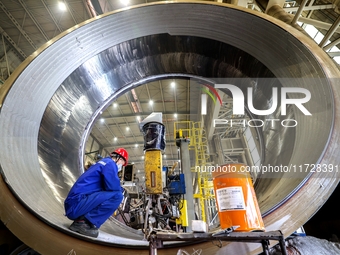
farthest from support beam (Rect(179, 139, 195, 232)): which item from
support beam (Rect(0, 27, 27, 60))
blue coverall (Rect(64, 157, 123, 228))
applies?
support beam (Rect(0, 27, 27, 60))

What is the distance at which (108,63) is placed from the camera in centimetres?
198

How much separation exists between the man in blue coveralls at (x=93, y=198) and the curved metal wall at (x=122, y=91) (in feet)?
0.27

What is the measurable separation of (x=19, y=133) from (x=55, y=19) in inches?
236

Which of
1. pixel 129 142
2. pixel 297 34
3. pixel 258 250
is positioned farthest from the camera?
pixel 129 142

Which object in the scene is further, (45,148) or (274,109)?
(274,109)

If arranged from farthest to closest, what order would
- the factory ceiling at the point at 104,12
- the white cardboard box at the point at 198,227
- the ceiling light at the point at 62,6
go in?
the ceiling light at the point at 62,6, the factory ceiling at the point at 104,12, the white cardboard box at the point at 198,227

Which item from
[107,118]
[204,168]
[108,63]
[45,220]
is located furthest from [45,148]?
[107,118]

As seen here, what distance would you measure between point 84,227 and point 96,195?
0.16 m

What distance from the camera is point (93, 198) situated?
1.14 m

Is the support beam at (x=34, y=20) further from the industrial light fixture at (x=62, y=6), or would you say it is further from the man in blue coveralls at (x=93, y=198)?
the man in blue coveralls at (x=93, y=198)

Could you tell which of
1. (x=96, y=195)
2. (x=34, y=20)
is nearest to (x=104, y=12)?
(x=34, y=20)

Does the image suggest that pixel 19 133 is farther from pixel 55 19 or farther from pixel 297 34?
pixel 55 19

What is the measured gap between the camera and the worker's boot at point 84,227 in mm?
1049

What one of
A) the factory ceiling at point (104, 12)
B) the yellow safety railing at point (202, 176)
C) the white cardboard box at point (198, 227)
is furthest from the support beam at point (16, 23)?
the white cardboard box at point (198, 227)
